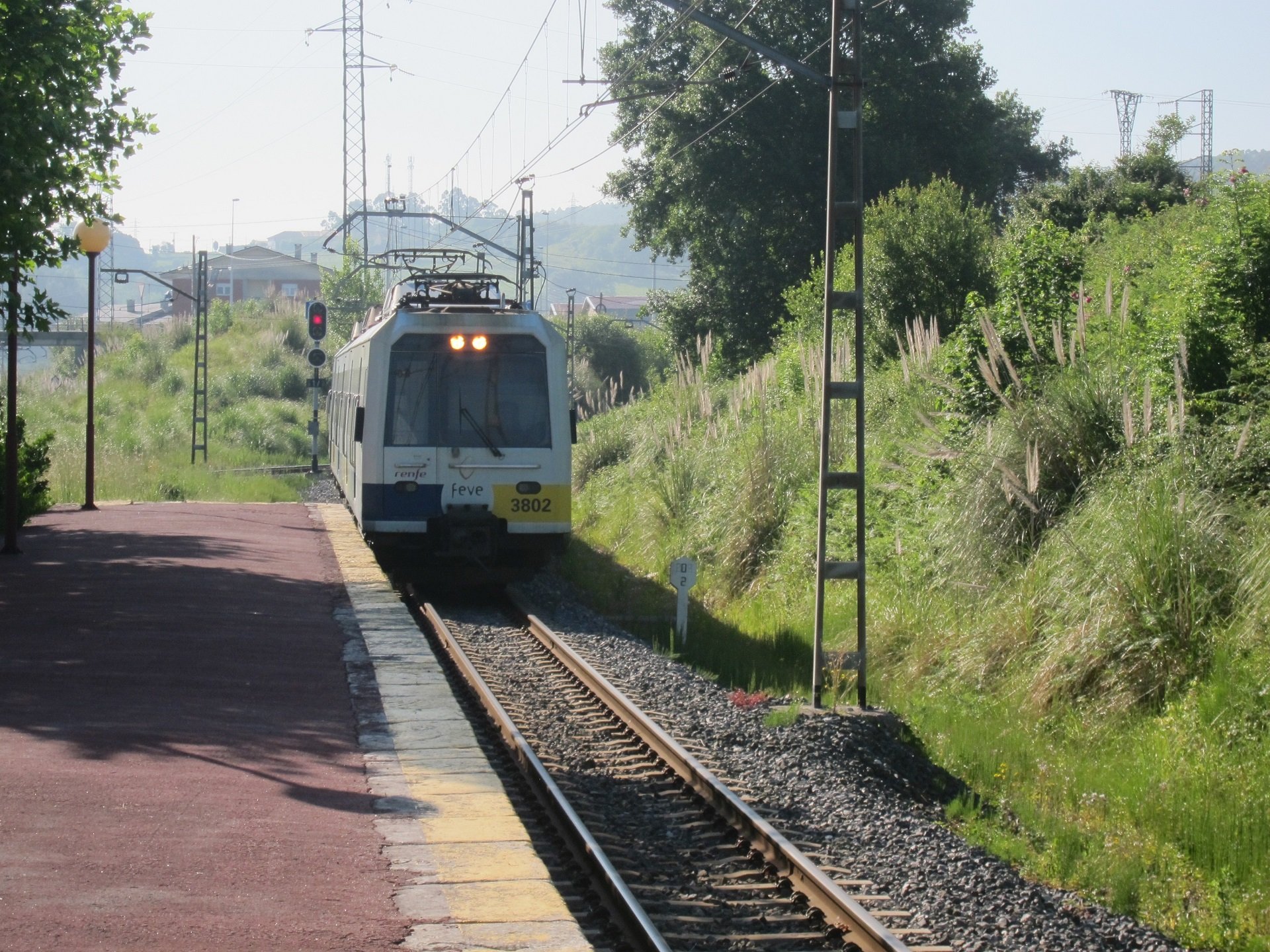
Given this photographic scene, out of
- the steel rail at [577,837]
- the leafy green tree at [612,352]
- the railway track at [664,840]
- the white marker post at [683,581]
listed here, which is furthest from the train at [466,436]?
the leafy green tree at [612,352]

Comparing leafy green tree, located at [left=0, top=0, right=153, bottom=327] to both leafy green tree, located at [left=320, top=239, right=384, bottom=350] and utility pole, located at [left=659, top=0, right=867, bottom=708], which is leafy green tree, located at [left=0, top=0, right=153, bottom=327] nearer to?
utility pole, located at [left=659, top=0, right=867, bottom=708]

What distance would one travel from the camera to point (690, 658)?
1191cm

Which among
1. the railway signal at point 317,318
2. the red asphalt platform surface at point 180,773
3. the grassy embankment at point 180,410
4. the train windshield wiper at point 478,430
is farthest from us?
the railway signal at point 317,318

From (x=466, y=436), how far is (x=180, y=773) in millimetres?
7688

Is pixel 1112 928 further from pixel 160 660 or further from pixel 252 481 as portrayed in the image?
pixel 252 481

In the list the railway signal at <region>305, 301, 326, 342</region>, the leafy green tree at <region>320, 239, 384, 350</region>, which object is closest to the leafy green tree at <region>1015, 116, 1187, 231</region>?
the railway signal at <region>305, 301, 326, 342</region>

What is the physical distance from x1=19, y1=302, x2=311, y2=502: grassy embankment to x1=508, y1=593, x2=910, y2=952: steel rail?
760 inches

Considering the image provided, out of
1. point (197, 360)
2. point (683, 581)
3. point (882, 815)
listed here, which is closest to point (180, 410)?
point (197, 360)

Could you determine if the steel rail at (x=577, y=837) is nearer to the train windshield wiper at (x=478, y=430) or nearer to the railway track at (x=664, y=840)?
the railway track at (x=664, y=840)

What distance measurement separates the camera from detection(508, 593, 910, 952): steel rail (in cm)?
529

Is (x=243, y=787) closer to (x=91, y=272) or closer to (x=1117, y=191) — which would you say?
(x=91, y=272)

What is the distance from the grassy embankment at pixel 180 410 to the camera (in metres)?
30.0

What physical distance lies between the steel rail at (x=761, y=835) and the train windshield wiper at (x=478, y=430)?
4187mm

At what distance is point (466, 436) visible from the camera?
47.1 feet
